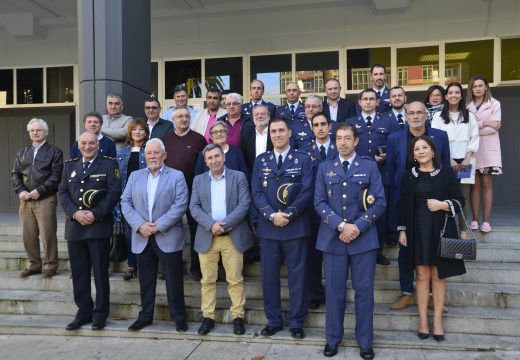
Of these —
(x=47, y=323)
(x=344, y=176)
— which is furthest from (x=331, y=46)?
(x=47, y=323)

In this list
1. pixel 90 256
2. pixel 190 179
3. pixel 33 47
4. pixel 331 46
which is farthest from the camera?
pixel 33 47

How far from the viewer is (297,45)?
33.7 feet

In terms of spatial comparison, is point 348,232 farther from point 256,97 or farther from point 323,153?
point 256,97

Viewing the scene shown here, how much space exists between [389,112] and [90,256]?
3773mm

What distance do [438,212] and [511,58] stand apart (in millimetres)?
6976

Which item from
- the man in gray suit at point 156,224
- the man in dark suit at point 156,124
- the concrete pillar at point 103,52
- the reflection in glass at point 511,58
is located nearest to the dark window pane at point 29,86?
the concrete pillar at point 103,52

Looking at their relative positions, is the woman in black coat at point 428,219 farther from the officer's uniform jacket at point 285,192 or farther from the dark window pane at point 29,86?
the dark window pane at point 29,86

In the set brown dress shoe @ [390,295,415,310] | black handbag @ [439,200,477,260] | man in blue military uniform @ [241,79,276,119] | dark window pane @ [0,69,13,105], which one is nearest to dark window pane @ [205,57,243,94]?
man in blue military uniform @ [241,79,276,119]

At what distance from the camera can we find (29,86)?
11.9 meters

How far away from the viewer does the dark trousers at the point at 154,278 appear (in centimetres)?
454

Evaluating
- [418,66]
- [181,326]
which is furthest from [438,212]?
[418,66]

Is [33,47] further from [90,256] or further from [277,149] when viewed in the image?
[277,149]

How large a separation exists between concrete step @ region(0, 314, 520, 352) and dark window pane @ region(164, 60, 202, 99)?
7072mm

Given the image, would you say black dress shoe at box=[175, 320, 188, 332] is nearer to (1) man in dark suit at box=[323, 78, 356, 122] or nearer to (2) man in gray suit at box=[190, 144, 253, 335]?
(2) man in gray suit at box=[190, 144, 253, 335]
